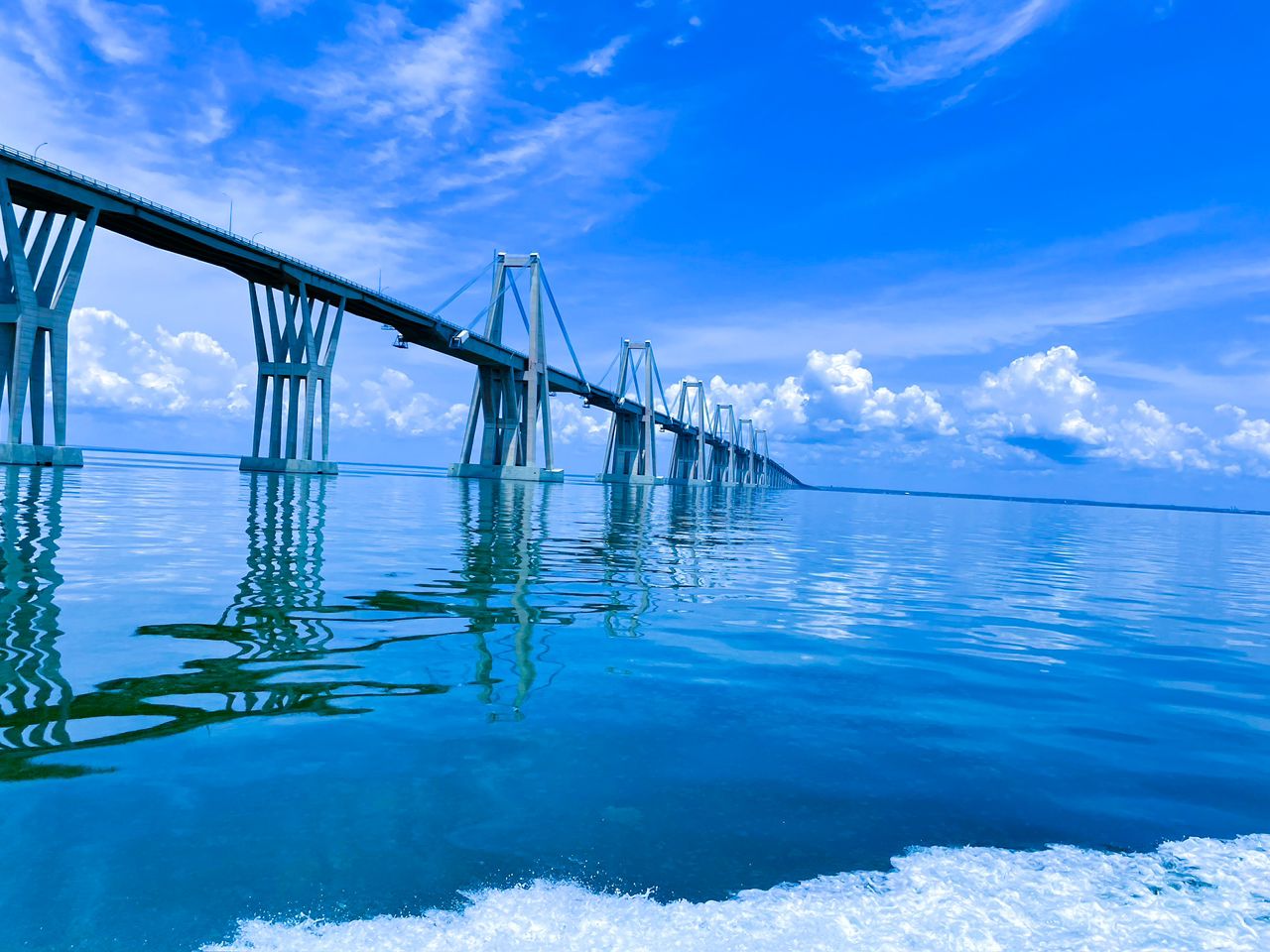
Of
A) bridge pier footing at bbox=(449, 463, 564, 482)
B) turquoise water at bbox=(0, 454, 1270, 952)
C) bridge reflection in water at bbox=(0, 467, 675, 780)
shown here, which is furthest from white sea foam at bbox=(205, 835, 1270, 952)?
bridge pier footing at bbox=(449, 463, 564, 482)

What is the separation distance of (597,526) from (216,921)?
2405 centimetres

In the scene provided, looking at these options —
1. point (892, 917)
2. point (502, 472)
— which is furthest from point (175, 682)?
point (502, 472)

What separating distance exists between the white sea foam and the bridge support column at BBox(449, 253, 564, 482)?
83.3 meters

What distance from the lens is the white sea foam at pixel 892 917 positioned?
3.04 m

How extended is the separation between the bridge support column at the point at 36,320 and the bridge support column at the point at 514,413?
44757mm

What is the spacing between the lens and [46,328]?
44.7 m

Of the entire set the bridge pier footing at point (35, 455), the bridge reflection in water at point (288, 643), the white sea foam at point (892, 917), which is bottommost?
the white sea foam at point (892, 917)

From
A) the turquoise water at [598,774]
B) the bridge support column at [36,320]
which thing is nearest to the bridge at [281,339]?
the bridge support column at [36,320]

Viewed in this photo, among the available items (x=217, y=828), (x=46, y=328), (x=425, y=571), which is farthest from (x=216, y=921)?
(x=46, y=328)

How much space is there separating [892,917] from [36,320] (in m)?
53.0

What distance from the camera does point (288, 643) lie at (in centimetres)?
740

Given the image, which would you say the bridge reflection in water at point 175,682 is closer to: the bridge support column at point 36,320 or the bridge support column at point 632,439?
the bridge support column at point 36,320

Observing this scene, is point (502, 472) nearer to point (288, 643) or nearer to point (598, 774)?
point (288, 643)

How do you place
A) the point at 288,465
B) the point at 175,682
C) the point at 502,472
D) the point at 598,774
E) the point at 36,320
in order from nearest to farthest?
the point at 598,774, the point at 175,682, the point at 36,320, the point at 288,465, the point at 502,472
